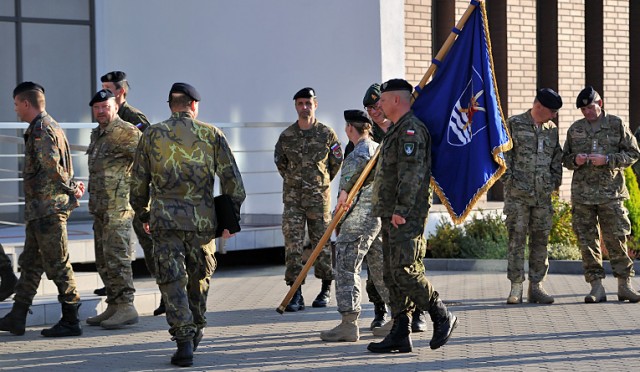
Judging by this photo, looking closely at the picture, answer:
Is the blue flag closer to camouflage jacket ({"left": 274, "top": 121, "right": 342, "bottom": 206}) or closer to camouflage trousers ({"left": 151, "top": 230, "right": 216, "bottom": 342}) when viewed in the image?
camouflage trousers ({"left": 151, "top": 230, "right": 216, "bottom": 342})

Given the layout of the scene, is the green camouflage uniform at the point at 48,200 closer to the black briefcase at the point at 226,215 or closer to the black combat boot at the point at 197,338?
the black combat boot at the point at 197,338

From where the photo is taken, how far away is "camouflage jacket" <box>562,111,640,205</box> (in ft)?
40.2

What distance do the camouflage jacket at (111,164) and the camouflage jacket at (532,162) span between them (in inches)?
152

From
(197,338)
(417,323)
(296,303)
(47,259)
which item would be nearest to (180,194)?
(197,338)

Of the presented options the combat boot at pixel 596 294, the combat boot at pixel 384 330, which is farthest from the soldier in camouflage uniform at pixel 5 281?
the combat boot at pixel 596 294

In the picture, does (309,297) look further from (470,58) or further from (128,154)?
(470,58)

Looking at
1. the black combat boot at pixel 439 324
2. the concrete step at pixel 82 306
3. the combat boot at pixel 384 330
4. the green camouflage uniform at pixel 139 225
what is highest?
the green camouflage uniform at pixel 139 225

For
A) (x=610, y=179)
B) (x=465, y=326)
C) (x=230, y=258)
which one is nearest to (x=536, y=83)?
(x=230, y=258)

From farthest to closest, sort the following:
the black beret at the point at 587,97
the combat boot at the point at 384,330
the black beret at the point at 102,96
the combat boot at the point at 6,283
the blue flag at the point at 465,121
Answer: the black beret at the point at 587,97
the combat boot at the point at 6,283
the black beret at the point at 102,96
the combat boot at the point at 384,330
the blue flag at the point at 465,121

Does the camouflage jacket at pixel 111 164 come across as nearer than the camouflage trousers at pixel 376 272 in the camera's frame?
No

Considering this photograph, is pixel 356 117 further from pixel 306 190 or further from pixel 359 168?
pixel 306 190

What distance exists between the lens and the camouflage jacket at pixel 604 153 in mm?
12262

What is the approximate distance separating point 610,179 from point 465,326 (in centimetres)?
272

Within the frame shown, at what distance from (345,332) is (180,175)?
2.03 meters
